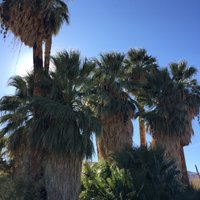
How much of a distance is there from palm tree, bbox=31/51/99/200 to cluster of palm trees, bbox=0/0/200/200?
0.04m

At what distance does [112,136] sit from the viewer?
23672mm

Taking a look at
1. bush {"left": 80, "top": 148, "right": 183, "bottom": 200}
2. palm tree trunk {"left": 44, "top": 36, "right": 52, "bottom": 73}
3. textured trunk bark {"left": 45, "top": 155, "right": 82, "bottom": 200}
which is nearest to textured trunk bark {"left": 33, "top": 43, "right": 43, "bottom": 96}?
palm tree trunk {"left": 44, "top": 36, "right": 52, "bottom": 73}

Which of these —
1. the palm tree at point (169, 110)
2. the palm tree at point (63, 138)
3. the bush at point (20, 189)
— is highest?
the palm tree at point (169, 110)

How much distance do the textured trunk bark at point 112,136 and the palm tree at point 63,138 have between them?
5.95 meters

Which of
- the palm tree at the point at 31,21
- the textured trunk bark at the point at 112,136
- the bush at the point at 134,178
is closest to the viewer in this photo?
the bush at the point at 134,178

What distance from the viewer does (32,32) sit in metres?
21.2

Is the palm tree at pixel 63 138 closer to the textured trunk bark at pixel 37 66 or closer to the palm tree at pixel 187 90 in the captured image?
the textured trunk bark at pixel 37 66

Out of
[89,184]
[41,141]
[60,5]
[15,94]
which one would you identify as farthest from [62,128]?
[60,5]

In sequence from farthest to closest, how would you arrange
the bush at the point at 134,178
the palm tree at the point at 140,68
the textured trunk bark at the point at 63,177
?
the palm tree at the point at 140,68 < the textured trunk bark at the point at 63,177 < the bush at the point at 134,178

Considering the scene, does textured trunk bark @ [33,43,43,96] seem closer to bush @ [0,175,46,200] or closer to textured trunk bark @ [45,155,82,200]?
textured trunk bark @ [45,155,82,200]

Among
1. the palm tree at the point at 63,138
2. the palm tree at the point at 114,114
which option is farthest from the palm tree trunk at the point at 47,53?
the palm tree at the point at 114,114

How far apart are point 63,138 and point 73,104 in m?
1.99

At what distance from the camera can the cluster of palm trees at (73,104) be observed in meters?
16.9

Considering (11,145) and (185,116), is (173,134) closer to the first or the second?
(185,116)
